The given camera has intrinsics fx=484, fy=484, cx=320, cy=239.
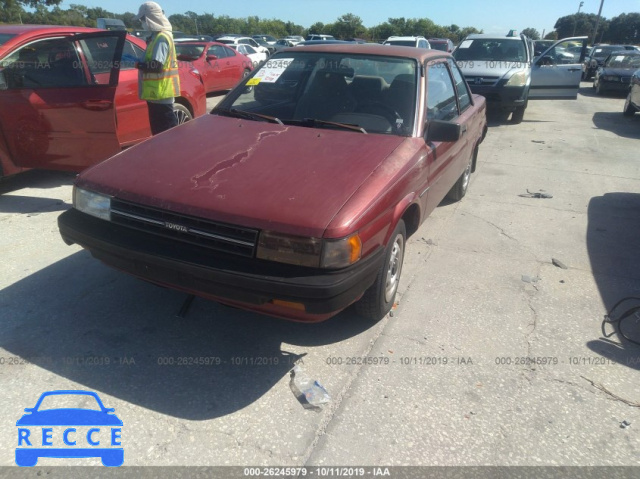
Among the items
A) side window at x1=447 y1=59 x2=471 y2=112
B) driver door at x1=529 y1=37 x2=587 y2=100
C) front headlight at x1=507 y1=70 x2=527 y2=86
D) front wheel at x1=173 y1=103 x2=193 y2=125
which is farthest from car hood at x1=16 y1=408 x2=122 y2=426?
driver door at x1=529 y1=37 x2=587 y2=100

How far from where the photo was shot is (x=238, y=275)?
2373 mm

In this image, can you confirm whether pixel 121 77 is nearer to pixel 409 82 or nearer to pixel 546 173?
pixel 409 82

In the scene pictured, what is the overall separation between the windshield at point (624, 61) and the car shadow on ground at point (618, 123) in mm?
3640

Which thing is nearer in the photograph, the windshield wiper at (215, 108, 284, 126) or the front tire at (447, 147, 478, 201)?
the windshield wiper at (215, 108, 284, 126)

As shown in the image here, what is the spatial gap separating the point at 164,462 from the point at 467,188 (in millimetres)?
4991

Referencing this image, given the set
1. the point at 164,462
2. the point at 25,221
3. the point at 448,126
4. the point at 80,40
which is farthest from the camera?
the point at 80,40

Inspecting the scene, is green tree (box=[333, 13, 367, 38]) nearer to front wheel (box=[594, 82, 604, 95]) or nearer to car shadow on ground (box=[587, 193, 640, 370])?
front wheel (box=[594, 82, 604, 95])

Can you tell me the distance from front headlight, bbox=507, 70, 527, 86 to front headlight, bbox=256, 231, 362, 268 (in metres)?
8.86

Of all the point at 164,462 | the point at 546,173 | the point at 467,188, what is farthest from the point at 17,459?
the point at 546,173

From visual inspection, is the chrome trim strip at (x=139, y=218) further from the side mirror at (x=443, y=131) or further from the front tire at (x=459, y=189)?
the front tire at (x=459, y=189)

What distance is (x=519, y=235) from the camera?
470 centimetres

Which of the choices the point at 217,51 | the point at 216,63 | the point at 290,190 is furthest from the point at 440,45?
the point at 290,190

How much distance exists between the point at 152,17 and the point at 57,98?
3.99ft

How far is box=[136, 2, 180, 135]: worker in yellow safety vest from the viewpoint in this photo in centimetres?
472
